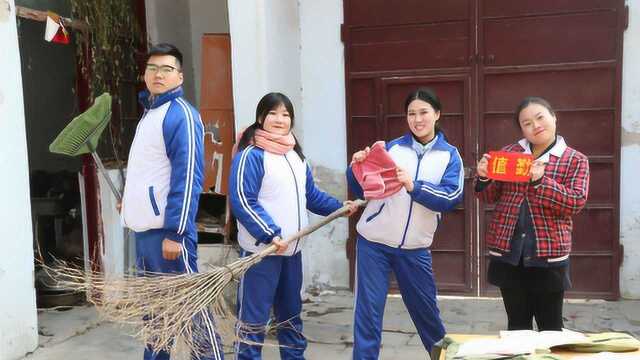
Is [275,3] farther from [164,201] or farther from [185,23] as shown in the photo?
[164,201]

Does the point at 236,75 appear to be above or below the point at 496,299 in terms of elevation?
above

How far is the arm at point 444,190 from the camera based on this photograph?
Answer: 2.80 metres

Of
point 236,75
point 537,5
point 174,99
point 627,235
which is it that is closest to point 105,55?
point 236,75

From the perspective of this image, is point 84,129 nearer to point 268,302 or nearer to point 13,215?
point 13,215

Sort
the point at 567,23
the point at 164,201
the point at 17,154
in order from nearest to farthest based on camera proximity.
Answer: the point at 164,201, the point at 17,154, the point at 567,23

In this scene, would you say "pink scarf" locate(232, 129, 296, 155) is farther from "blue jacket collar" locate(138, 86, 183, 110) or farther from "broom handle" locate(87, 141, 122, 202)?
"broom handle" locate(87, 141, 122, 202)

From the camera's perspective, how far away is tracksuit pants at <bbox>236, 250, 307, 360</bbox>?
2980 millimetres

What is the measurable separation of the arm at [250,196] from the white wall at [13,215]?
138cm

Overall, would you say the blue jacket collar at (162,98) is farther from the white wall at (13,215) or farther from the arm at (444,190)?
the arm at (444,190)

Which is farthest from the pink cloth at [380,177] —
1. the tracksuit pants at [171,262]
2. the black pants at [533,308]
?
the tracksuit pants at [171,262]

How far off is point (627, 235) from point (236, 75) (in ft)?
9.74

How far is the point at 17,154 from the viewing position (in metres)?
3.51

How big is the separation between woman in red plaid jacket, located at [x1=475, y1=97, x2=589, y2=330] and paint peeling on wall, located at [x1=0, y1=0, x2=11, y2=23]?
2650 mm

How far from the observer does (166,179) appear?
113 inches
